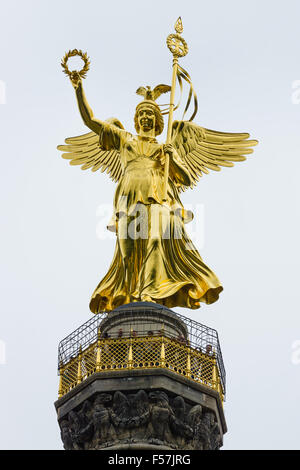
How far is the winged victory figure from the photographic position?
3616 centimetres

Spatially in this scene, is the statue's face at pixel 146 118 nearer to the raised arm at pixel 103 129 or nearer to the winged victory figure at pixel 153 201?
the winged victory figure at pixel 153 201

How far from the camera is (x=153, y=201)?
122 feet

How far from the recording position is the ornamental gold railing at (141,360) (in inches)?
1294

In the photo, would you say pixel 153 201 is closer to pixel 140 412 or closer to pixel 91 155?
pixel 91 155

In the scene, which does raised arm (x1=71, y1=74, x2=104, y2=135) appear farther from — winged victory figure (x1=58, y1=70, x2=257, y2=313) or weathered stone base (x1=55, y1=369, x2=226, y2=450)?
weathered stone base (x1=55, y1=369, x2=226, y2=450)

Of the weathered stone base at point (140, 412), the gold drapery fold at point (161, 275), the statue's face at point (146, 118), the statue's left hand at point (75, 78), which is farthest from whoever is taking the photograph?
the statue's face at point (146, 118)

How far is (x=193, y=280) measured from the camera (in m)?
36.4

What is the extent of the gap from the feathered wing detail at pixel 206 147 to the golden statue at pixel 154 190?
0.09ft

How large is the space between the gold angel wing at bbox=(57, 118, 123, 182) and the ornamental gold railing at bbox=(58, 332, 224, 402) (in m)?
→ 7.95

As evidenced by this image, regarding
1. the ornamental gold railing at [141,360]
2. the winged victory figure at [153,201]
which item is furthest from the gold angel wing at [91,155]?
the ornamental gold railing at [141,360]

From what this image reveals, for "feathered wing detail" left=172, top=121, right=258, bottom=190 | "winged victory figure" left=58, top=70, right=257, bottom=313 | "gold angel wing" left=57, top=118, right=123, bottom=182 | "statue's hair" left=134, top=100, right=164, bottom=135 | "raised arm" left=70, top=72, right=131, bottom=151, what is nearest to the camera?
"winged victory figure" left=58, top=70, right=257, bottom=313

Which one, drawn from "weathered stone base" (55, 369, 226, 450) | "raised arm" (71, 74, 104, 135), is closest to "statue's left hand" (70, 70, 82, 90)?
"raised arm" (71, 74, 104, 135)

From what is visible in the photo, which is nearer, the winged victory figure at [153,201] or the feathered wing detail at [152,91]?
the winged victory figure at [153,201]

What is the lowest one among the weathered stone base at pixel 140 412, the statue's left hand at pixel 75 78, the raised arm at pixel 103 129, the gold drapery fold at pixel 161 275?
the weathered stone base at pixel 140 412
